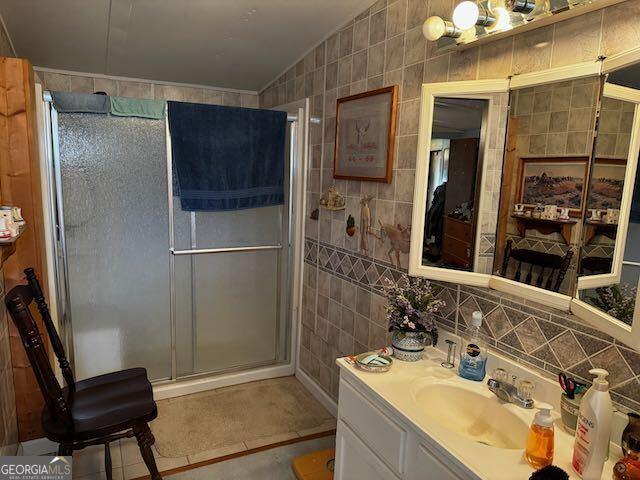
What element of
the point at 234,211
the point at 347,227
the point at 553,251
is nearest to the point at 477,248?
the point at 553,251

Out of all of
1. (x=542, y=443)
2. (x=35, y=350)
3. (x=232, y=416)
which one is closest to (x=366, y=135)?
(x=542, y=443)

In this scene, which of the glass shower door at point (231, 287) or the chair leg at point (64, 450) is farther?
the glass shower door at point (231, 287)

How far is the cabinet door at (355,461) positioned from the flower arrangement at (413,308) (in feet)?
1.42

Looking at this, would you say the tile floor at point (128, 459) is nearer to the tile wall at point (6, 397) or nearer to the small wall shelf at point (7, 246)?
the tile wall at point (6, 397)

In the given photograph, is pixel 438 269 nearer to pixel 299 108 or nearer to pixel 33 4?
pixel 299 108

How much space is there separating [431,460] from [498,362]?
49cm

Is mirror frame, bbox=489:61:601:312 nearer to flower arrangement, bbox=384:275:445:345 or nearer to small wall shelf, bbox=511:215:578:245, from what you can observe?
small wall shelf, bbox=511:215:578:245

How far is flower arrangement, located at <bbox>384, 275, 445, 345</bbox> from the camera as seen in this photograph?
5.44 ft

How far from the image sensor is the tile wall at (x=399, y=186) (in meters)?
1.22

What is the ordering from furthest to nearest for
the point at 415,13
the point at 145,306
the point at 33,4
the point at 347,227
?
the point at 145,306
the point at 347,227
the point at 33,4
the point at 415,13

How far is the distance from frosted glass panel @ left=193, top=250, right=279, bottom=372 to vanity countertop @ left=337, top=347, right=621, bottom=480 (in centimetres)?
140

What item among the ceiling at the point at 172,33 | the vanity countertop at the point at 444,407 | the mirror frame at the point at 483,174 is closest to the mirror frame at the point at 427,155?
the mirror frame at the point at 483,174

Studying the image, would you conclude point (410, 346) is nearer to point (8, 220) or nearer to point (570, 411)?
point (570, 411)

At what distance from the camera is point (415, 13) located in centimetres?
183
